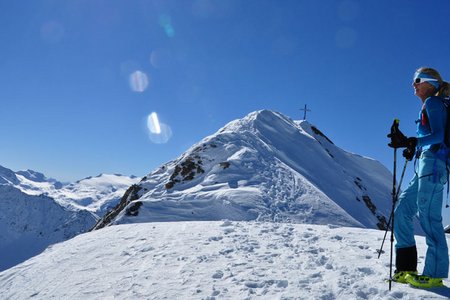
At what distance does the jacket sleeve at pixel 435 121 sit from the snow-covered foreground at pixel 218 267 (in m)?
2.06

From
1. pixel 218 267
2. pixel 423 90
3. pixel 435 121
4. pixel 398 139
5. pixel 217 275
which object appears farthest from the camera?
pixel 218 267

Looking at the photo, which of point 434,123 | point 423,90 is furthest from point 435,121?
point 423,90

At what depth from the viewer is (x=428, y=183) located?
4.86 m

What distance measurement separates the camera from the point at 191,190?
2238cm

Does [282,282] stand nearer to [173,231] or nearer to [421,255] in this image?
[421,255]

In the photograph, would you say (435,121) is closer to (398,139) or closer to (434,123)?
(434,123)

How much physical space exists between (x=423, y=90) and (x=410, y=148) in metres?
0.90

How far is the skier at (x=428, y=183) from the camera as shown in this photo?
4.80 meters

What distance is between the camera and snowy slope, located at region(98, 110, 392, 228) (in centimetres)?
1953

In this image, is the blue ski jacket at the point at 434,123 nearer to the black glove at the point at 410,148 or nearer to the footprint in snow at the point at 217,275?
the black glove at the point at 410,148

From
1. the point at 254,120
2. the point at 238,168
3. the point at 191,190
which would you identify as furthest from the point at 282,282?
the point at 254,120

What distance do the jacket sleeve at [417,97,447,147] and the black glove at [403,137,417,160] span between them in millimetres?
147

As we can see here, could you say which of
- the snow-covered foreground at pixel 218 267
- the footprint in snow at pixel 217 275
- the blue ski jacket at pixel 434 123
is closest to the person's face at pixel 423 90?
the blue ski jacket at pixel 434 123

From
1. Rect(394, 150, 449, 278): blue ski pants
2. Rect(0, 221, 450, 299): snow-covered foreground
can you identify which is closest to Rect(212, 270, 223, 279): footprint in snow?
Rect(0, 221, 450, 299): snow-covered foreground
